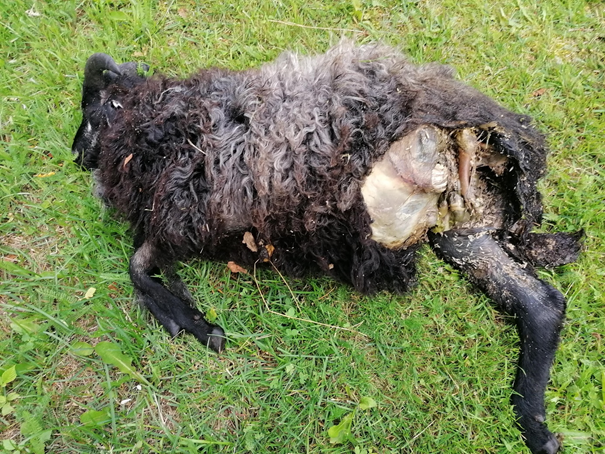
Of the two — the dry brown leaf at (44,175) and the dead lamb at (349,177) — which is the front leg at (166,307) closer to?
the dead lamb at (349,177)

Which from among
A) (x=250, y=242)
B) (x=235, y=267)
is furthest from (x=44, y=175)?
(x=250, y=242)

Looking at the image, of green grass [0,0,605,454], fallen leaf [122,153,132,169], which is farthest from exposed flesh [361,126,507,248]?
fallen leaf [122,153,132,169]

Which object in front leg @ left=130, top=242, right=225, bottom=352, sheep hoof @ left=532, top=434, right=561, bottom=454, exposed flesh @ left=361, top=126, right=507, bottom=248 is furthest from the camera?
front leg @ left=130, top=242, right=225, bottom=352

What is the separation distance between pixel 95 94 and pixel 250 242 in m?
1.65

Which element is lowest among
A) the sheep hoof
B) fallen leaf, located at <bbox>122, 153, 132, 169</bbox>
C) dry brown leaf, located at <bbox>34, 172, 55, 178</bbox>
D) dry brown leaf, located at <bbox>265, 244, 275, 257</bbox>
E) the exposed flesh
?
the sheep hoof

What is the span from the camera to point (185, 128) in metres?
2.52

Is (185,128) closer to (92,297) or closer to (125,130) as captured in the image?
(125,130)

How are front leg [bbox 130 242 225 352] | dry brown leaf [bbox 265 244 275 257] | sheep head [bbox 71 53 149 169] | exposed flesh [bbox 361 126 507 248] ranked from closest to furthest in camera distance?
exposed flesh [bbox 361 126 507 248], dry brown leaf [bbox 265 244 275 257], front leg [bbox 130 242 225 352], sheep head [bbox 71 53 149 169]

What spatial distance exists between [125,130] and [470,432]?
2.91m

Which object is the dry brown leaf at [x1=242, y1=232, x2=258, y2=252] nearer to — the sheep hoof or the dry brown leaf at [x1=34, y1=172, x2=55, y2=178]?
the dry brown leaf at [x1=34, y1=172, x2=55, y2=178]

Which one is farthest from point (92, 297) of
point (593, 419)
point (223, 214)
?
point (593, 419)

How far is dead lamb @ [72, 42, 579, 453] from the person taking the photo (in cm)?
230

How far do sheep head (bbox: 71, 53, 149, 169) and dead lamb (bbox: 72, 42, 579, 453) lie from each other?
199 mm

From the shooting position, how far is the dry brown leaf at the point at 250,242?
2.60 meters
